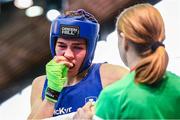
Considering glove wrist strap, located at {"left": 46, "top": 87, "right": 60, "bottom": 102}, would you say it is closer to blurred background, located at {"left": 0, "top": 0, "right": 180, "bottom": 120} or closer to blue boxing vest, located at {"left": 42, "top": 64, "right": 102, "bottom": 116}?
blue boxing vest, located at {"left": 42, "top": 64, "right": 102, "bottom": 116}

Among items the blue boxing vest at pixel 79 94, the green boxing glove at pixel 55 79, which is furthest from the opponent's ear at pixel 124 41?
the blue boxing vest at pixel 79 94

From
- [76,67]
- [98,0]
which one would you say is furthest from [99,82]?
→ [98,0]

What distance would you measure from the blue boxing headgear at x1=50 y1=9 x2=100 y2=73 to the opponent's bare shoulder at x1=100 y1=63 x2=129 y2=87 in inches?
4.1

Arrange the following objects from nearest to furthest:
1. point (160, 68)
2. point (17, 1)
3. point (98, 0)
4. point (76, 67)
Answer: point (160, 68) < point (76, 67) < point (98, 0) < point (17, 1)

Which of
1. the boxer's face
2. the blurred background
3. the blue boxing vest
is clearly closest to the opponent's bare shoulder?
the blue boxing vest

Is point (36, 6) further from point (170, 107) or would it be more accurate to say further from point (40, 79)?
point (170, 107)

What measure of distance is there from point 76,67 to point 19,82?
4.51ft

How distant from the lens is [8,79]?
2.98 meters

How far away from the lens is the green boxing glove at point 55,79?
147cm

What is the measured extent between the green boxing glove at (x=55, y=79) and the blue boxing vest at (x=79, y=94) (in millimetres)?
158

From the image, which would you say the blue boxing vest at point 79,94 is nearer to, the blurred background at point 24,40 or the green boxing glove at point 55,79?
the green boxing glove at point 55,79

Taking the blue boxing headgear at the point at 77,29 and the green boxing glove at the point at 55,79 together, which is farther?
the blue boxing headgear at the point at 77,29

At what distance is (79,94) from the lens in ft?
5.44

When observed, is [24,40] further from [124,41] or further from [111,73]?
[124,41]
